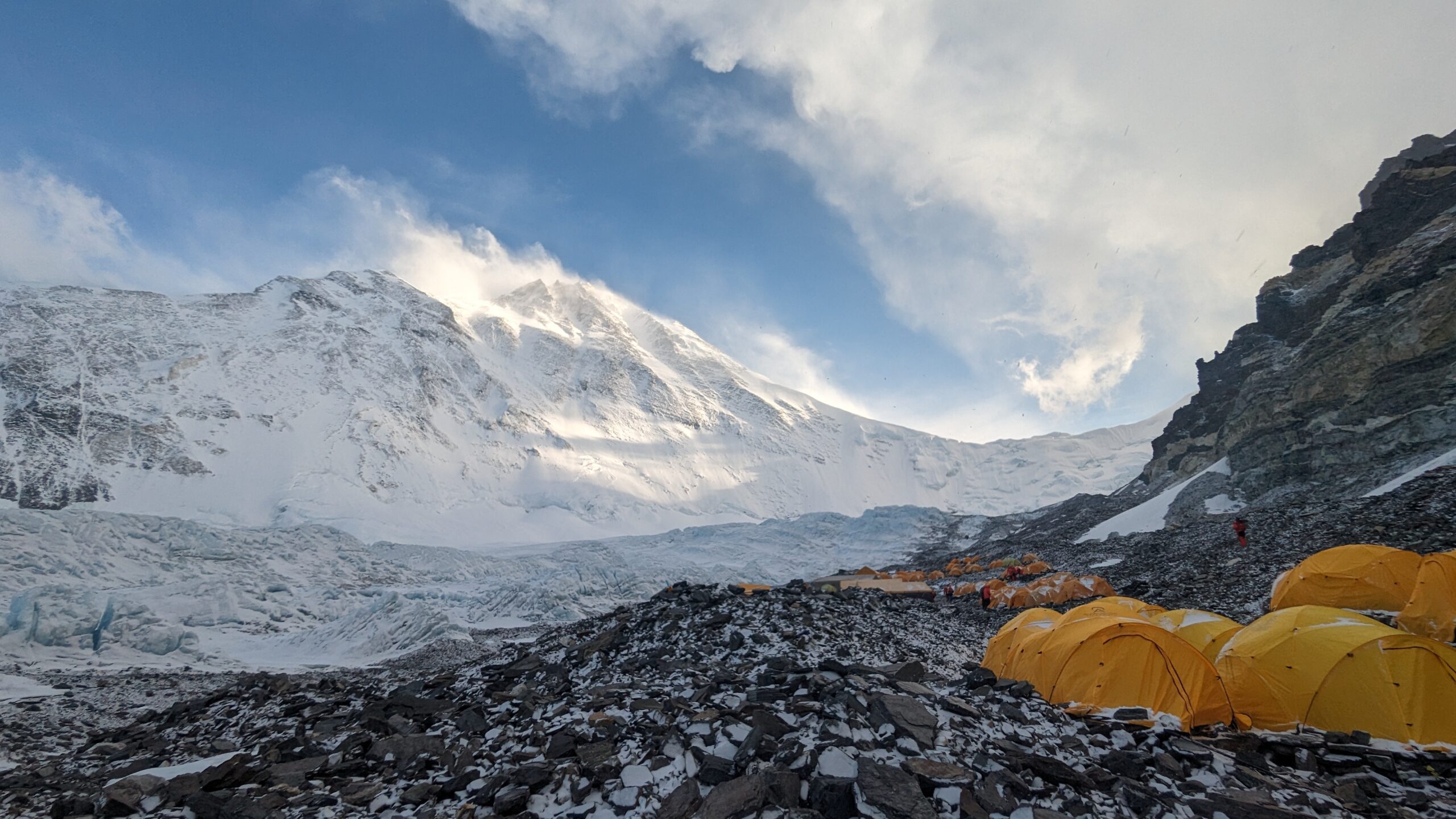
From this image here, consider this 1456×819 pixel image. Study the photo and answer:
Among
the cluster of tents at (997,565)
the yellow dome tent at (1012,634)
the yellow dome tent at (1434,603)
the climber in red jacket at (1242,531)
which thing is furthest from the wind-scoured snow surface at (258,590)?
the climber in red jacket at (1242,531)

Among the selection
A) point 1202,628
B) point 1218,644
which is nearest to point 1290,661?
point 1218,644

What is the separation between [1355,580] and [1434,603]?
205 cm

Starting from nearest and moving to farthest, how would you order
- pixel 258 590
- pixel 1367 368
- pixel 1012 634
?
pixel 1012 634 < pixel 258 590 < pixel 1367 368

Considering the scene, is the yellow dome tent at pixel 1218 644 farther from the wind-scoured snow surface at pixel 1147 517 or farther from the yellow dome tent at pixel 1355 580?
the wind-scoured snow surface at pixel 1147 517

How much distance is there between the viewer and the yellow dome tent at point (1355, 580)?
10.9 meters

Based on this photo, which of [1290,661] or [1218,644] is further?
[1218,644]

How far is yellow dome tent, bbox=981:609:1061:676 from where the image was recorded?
1037 centimetres

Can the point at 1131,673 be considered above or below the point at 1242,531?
below

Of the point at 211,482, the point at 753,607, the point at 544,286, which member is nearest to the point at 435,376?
the point at 211,482

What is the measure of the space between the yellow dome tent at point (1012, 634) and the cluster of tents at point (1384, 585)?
5482 mm

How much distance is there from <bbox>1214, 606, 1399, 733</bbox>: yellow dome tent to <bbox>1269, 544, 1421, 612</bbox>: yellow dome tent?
A: 15.0 ft

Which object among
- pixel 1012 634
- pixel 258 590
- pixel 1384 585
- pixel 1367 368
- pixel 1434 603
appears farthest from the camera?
pixel 1367 368

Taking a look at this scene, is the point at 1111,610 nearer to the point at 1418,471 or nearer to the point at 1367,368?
the point at 1418,471

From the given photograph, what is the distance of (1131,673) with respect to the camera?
7.88m
